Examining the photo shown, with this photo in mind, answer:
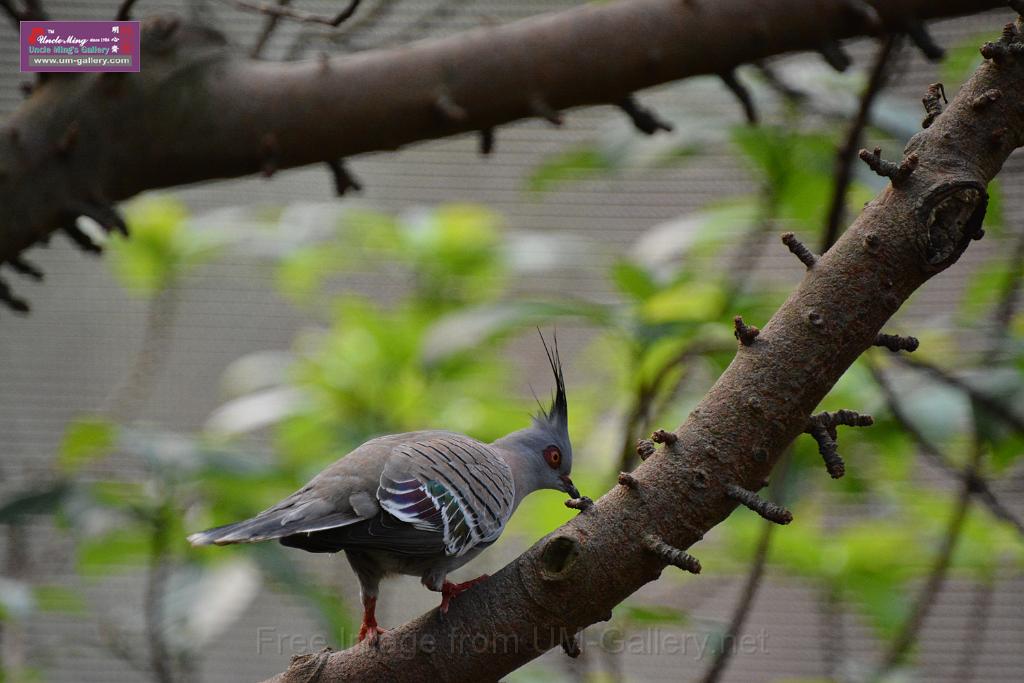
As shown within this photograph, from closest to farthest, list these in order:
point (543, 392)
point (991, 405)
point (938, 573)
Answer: point (991, 405) < point (938, 573) < point (543, 392)

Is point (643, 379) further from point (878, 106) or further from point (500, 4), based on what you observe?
point (500, 4)

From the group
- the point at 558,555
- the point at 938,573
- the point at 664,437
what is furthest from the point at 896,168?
the point at 938,573

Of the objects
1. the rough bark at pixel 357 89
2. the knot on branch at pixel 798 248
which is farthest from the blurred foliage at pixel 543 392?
the knot on branch at pixel 798 248

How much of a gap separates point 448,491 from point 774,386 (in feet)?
1.11

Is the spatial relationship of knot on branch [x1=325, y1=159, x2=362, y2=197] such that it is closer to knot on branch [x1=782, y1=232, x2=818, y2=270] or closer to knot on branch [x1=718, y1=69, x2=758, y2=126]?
knot on branch [x1=718, y1=69, x2=758, y2=126]

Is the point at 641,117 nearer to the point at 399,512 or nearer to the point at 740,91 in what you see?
the point at 740,91

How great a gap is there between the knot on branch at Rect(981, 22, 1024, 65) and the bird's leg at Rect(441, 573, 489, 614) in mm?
708

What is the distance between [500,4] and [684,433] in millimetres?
2317

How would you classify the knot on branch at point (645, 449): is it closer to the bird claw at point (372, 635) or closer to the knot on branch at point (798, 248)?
the knot on branch at point (798, 248)

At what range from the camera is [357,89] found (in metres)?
1.49

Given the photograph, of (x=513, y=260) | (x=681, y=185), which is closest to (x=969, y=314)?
(x=513, y=260)

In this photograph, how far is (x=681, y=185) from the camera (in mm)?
3074

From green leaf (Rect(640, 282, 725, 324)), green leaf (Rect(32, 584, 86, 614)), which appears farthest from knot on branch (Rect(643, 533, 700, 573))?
green leaf (Rect(32, 584, 86, 614))

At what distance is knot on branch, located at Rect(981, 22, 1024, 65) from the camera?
0.90 m
